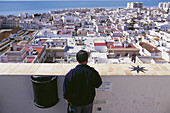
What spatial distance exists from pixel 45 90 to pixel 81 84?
60cm

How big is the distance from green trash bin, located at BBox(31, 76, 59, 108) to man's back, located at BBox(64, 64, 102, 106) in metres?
0.38

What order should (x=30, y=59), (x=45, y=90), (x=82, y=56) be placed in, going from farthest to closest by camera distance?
(x=30, y=59) → (x=45, y=90) → (x=82, y=56)

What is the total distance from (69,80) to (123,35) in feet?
89.1

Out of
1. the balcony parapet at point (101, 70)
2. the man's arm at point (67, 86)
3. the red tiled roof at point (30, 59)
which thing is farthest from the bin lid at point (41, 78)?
the red tiled roof at point (30, 59)

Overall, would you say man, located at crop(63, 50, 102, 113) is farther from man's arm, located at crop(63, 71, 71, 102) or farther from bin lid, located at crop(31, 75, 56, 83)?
bin lid, located at crop(31, 75, 56, 83)

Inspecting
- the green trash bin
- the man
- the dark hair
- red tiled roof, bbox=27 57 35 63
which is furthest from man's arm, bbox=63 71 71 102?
red tiled roof, bbox=27 57 35 63

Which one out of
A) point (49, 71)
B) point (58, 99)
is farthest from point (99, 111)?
point (49, 71)

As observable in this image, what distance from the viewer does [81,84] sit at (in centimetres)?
194

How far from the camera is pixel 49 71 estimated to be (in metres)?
2.51

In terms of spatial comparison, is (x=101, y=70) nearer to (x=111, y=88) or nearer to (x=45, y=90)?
(x=111, y=88)

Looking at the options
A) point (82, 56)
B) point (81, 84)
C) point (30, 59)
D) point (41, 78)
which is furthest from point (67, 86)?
point (30, 59)

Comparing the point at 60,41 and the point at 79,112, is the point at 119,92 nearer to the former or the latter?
the point at 79,112

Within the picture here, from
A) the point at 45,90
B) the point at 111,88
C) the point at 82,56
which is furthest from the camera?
the point at 111,88

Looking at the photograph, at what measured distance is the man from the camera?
1907mm
